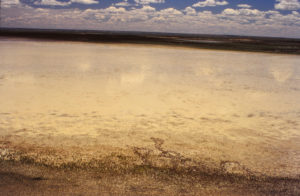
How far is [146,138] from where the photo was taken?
3.79 meters

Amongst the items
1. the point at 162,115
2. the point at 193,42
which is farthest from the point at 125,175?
the point at 193,42

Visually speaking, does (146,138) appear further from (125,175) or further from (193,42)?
(193,42)

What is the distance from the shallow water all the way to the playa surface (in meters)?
0.02

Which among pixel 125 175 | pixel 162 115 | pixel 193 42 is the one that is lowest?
pixel 125 175

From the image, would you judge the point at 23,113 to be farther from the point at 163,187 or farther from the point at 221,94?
the point at 221,94

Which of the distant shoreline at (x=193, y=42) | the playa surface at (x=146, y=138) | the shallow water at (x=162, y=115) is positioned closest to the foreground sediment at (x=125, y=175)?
the playa surface at (x=146, y=138)

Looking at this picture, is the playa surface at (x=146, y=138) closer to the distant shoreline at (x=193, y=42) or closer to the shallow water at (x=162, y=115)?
the shallow water at (x=162, y=115)

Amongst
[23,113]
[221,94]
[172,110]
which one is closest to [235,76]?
[221,94]

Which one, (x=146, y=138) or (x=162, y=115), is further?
(x=162, y=115)

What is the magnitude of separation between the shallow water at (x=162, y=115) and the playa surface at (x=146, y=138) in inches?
0.6

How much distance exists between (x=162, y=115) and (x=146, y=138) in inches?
45.5

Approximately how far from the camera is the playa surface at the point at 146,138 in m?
2.68

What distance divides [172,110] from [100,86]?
258 cm

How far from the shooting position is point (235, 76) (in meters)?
9.30
